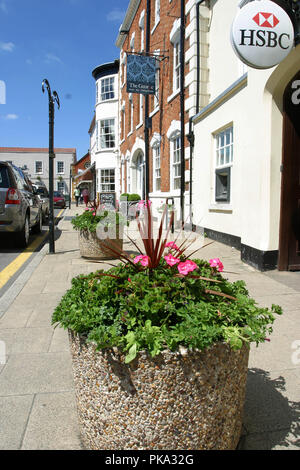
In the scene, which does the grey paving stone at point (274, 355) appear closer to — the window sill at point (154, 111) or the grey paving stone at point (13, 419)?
the grey paving stone at point (13, 419)

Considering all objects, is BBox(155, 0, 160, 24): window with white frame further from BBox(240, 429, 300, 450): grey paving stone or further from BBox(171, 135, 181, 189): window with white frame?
BBox(240, 429, 300, 450): grey paving stone

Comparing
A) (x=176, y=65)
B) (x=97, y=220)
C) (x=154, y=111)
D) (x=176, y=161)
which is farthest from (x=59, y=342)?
(x=154, y=111)

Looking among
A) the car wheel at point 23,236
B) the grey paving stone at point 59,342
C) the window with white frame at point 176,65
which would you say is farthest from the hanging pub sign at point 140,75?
the grey paving stone at point 59,342

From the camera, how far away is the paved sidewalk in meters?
2.14

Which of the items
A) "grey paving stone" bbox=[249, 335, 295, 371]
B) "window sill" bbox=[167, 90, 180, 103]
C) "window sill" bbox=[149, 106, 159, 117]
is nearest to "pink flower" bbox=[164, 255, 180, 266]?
"grey paving stone" bbox=[249, 335, 295, 371]

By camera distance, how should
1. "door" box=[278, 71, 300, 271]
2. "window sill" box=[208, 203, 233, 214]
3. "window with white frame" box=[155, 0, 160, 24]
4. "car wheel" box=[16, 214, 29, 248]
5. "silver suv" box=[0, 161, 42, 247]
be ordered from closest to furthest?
"door" box=[278, 71, 300, 271] → "silver suv" box=[0, 161, 42, 247] → "window sill" box=[208, 203, 233, 214] → "car wheel" box=[16, 214, 29, 248] → "window with white frame" box=[155, 0, 160, 24]

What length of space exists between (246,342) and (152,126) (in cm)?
1468

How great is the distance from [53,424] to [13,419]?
0.86 ft

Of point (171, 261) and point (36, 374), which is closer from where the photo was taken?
point (171, 261)

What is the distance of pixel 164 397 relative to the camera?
1640 mm

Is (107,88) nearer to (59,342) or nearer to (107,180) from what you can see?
(107,180)

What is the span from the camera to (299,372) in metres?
2.88

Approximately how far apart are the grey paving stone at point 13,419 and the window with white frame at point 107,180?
2569cm

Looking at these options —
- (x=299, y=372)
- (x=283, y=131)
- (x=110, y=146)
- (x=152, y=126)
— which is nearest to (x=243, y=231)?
(x=283, y=131)
